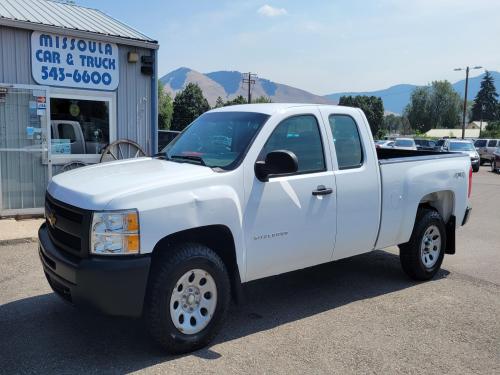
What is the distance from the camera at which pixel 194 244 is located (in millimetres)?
4039

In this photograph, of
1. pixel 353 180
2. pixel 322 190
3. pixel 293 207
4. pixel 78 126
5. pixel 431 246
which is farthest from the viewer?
pixel 78 126

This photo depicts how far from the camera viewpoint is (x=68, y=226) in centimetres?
390

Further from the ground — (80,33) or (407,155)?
(80,33)

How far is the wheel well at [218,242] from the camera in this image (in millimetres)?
3967

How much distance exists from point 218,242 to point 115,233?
0.98m

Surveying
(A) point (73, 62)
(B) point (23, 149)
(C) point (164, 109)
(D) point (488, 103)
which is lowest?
(B) point (23, 149)

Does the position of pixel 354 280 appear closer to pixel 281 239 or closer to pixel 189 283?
pixel 281 239

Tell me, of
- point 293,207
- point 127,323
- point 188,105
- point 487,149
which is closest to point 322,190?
point 293,207

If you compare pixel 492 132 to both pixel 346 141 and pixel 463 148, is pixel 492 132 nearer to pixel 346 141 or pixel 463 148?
pixel 463 148

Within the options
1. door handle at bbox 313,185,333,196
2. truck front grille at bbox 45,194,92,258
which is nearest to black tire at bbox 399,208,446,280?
door handle at bbox 313,185,333,196

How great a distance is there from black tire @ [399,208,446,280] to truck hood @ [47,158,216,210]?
295cm

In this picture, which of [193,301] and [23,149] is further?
[23,149]

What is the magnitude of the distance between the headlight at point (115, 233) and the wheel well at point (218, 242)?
333 mm

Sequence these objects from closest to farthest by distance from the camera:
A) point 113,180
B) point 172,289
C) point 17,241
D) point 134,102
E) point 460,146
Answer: point 172,289 → point 113,180 → point 17,241 → point 134,102 → point 460,146
